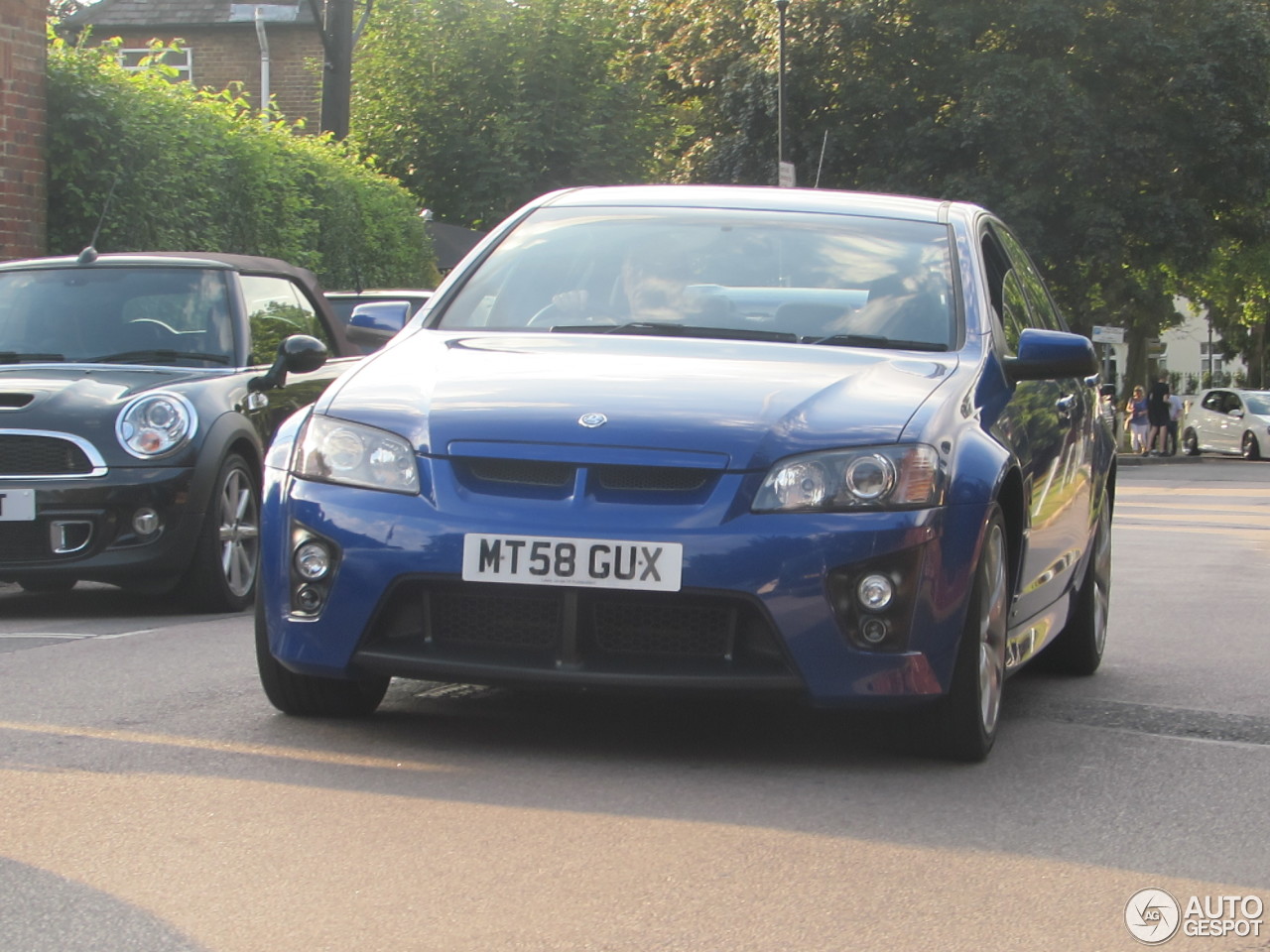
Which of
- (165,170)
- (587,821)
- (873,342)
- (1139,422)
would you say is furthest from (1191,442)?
(587,821)

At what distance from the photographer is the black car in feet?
28.5

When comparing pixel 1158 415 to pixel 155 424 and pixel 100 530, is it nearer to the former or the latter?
pixel 155 424

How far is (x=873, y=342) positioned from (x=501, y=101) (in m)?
45.7

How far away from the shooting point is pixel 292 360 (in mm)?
9250

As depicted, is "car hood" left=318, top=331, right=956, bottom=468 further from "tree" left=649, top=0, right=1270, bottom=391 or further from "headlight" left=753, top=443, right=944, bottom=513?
"tree" left=649, top=0, right=1270, bottom=391

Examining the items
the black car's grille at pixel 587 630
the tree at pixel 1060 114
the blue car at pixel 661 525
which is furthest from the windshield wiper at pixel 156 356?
the tree at pixel 1060 114

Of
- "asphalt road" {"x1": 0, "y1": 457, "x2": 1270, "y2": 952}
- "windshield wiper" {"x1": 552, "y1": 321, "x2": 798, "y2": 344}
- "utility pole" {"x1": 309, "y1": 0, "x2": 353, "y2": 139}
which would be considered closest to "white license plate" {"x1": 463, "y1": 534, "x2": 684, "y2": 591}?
"asphalt road" {"x1": 0, "y1": 457, "x2": 1270, "y2": 952}

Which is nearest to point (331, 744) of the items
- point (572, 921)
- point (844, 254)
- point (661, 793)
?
point (661, 793)

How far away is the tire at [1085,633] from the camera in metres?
7.39

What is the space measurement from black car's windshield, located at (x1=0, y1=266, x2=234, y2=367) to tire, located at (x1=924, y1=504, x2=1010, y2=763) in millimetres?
4974

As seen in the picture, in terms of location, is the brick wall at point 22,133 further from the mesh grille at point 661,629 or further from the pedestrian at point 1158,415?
the pedestrian at point 1158,415

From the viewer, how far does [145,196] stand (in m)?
16.1

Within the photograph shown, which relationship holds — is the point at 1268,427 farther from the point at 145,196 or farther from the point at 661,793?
the point at 661,793

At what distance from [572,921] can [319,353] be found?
557 centimetres
